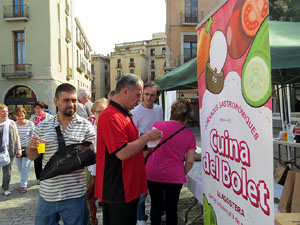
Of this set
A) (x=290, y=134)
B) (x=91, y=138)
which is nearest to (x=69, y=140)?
(x=91, y=138)

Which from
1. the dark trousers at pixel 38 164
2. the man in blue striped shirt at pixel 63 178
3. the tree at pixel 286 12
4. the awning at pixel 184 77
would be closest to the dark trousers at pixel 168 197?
the man in blue striped shirt at pixel 63 178

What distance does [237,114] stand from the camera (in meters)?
1.59

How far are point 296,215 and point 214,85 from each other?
1121 mm

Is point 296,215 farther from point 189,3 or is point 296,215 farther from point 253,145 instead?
Answer: point 189,3

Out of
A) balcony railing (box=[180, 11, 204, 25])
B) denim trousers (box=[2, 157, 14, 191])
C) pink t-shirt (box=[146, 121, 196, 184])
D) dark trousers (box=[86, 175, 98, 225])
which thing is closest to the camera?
pink t-shirt (box=[146, 121, 196, 184])

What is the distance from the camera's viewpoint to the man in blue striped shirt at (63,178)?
2105mm

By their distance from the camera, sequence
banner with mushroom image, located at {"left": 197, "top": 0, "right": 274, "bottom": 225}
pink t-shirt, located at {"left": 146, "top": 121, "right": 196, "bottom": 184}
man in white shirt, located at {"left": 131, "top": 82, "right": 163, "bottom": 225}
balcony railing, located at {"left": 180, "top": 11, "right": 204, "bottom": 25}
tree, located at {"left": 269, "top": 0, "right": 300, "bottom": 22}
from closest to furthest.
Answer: banner with mushroom image, located at {"left": 197, "top": 0, "right": 274, "bottom": 225} < pink t-shirt, located at {"left": 146, "top": 121, "right": 196, "bottom": 184} < man in white shirt, located at {"left": 131, "top": 82, "right": 163, "bottom": 225} < tree, located at {"left": 269, "top": 0, "right": 300, "bottom": 22} < balcony railing, located at {"left": 180, "top": 11, "right": 204, "bottom": 25}

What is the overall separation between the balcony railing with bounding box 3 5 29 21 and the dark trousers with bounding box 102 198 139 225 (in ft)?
59.8

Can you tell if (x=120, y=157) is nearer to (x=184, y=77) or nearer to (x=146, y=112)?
(x=146, y=112)

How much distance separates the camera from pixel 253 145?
1.43m

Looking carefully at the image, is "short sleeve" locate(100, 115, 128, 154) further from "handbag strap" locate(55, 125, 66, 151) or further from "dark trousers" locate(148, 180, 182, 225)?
"dark trousers" locate(148, 180, 182, 225)

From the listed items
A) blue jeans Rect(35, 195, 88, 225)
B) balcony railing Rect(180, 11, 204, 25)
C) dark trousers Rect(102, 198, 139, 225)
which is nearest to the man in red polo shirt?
dark trousers Rect(102, 198, 139, 225)

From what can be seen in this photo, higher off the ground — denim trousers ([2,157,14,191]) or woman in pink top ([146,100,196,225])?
woman in pink top ([146,100,196,225])

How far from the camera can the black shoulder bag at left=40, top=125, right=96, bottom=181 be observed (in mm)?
2043
